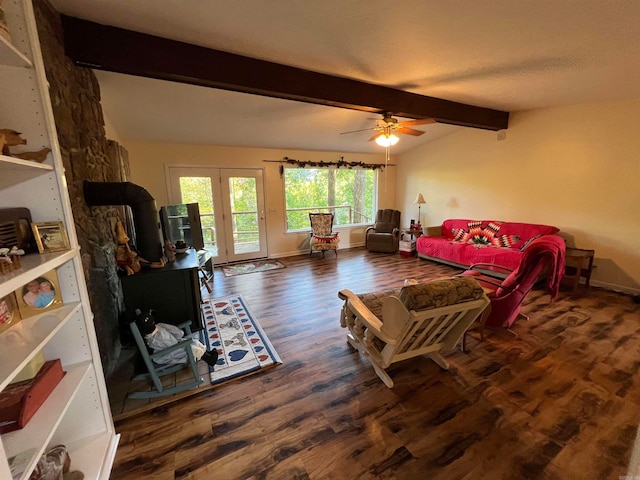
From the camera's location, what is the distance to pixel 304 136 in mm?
4766

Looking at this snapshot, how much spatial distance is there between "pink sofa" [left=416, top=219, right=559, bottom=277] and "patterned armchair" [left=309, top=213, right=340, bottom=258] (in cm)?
168

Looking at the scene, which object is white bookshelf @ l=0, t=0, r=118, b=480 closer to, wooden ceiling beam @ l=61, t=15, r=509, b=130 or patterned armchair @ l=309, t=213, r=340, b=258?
wooden ceiling beam @ l=61, t=15, r=509, b=130

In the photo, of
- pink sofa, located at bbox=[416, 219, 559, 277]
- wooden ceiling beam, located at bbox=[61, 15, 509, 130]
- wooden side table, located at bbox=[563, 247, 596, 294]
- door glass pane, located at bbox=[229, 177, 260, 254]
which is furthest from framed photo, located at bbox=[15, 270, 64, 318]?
wooden side table, located at bbox=[563, 247, 596, 294]

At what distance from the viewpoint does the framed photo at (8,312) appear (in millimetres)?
1140

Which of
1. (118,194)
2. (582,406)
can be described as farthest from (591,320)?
(118,194)

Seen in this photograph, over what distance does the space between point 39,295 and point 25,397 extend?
0.43 meters

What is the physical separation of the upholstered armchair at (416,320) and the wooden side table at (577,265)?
2.71 meters

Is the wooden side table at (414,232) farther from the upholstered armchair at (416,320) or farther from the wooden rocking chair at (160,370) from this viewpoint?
the wooden rocking chair at (160,370)

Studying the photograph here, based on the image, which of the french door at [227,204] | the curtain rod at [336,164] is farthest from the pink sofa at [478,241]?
the french door at [227,204]

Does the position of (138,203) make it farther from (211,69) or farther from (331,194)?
(331,194)

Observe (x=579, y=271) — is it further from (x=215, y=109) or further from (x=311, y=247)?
(x=215, y=109)

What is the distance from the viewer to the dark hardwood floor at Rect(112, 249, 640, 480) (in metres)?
1.44

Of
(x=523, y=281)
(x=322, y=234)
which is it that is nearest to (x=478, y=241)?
(x=523, y=281)

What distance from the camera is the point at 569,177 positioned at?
3.89 m
